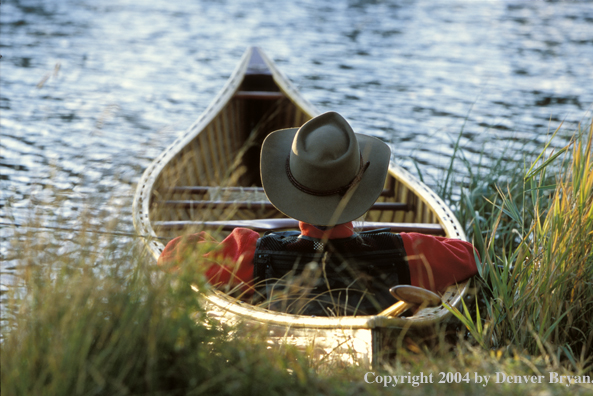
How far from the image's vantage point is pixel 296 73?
10.8 metres

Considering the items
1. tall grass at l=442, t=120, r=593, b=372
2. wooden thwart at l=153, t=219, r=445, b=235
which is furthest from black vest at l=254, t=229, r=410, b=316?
wooden thwart at l=153, t=219, r=445, b=235

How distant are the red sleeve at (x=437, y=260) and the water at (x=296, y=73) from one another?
1.10m

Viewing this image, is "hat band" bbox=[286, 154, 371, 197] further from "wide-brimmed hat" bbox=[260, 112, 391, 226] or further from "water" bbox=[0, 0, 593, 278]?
"water" bbox=[0, 0, 593, 278]

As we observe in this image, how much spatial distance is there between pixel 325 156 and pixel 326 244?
1.11ft

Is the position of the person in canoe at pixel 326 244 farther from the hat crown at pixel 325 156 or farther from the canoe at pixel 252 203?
the canoe at pixel 252 203

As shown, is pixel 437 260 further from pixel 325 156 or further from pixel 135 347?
pixel 135 347

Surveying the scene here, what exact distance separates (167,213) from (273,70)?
2.70 metres

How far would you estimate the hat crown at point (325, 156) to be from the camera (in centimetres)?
218

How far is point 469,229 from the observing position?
409 centimetres

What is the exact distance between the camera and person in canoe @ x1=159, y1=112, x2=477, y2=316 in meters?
2.19

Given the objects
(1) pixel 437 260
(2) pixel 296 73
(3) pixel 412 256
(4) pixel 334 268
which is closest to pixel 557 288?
(1) pixel 437 260

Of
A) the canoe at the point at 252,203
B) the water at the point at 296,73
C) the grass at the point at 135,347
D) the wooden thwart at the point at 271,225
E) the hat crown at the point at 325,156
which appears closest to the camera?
the grass at the point at 135,347

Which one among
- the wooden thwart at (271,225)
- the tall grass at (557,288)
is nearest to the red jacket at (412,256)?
the tall grass at (557,288)

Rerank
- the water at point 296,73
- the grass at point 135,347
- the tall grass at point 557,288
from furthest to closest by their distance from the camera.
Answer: the water at point 296,73 → the tall grass at point 557,288 → the grass at point 135,347
